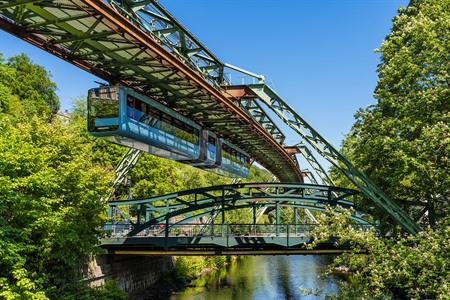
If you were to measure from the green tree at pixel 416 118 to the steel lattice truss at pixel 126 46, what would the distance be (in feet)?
27.8

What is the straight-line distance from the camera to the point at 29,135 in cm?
2206

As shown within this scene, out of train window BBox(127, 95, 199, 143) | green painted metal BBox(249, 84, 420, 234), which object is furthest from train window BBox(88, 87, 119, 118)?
green painted metal BBox(249, 84, 420, 234)

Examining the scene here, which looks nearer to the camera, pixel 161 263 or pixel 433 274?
pixel 433 274

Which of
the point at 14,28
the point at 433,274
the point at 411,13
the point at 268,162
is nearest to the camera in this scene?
the point at 433,274

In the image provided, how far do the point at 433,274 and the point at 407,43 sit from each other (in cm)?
962

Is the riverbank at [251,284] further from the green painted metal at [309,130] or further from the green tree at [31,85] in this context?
the green tree at [31,85]

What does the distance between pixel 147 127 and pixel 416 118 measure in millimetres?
13064

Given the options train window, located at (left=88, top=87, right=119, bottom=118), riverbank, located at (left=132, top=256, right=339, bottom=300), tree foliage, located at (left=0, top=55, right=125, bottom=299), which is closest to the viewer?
tree foliage, located at (left=0, top=55, right=125, bottom=299)

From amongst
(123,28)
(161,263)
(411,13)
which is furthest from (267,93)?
(161,263)

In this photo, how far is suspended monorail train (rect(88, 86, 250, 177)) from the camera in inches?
845

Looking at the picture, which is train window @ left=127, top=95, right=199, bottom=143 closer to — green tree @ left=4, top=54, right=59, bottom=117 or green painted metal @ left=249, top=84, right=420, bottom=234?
green painted metal @ left=249, top=84, right=420, bottom=234

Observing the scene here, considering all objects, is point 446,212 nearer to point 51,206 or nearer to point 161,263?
point 51,206

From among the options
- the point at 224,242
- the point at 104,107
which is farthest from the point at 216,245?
the point at 104,107

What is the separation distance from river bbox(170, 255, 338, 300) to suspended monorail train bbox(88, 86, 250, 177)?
380 inches
